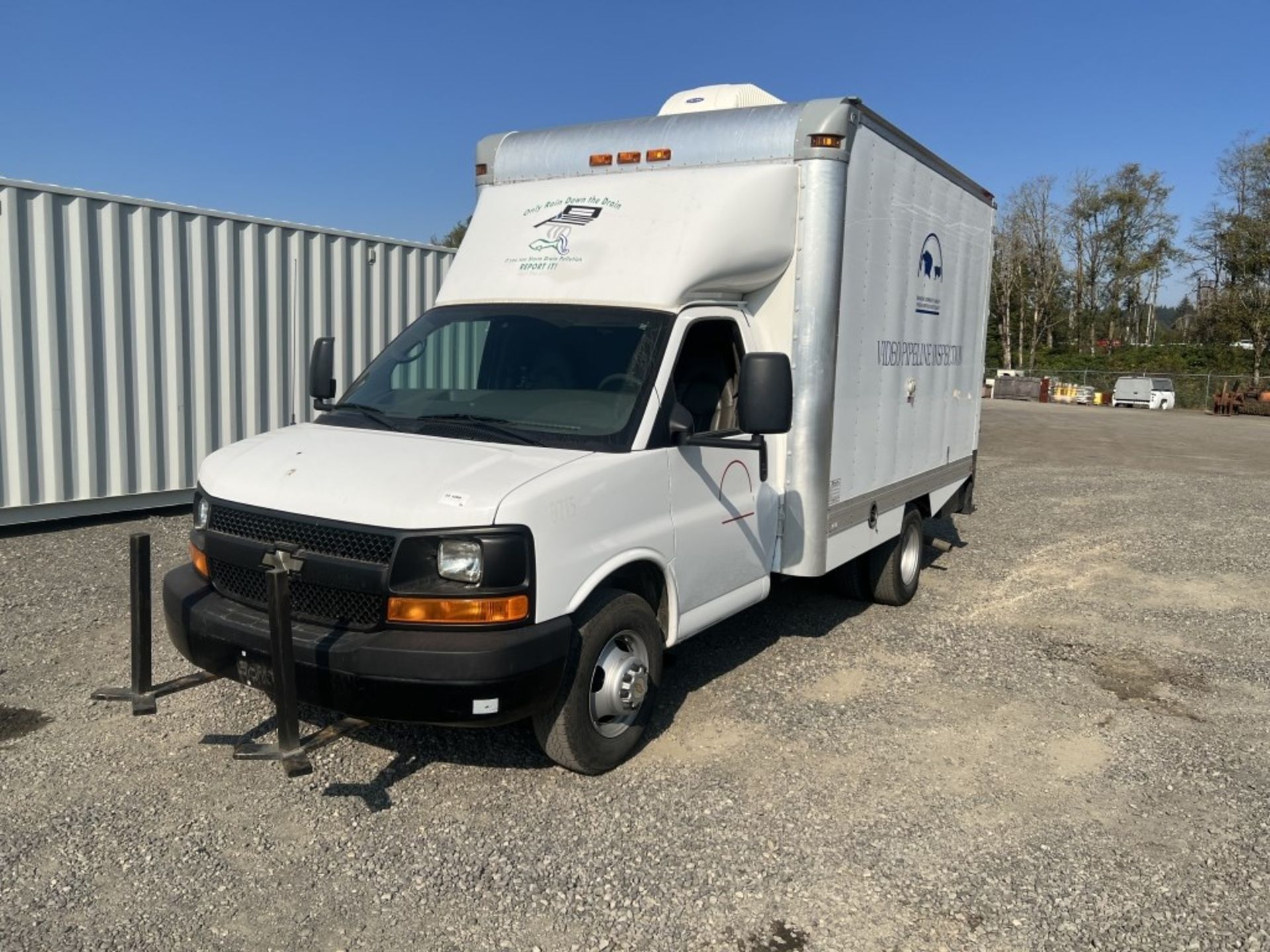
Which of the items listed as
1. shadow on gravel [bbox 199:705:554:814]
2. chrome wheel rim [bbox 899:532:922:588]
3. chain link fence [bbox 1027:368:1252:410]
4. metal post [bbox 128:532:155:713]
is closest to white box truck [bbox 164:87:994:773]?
metal post [bbox 128:532:155:713]

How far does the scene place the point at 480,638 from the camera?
143 inches

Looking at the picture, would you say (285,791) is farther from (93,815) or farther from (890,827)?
(890,827)

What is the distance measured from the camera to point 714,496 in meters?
4.84

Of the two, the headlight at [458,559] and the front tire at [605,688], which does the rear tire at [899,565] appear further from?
the headlight at [458,559]

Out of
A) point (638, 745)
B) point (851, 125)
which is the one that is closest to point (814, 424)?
point (851, 125)

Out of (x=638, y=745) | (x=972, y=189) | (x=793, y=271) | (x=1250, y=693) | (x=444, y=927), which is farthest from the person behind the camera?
(x=972, y=189)

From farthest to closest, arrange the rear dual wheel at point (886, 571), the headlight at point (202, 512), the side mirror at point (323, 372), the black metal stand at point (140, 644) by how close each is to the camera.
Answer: the rear dual wheel at point (886, 571) < the side mirror at point (323, 372) < the headlight at point (202, 512) < the black metal stand at point (140, 644)

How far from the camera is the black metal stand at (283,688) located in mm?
3510

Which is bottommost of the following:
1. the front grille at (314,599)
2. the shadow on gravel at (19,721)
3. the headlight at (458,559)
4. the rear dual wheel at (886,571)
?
the shadow on gravel at (19,721)

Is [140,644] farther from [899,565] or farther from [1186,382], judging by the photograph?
[1186,382]

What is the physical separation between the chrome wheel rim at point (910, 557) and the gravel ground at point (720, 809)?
64 centimetres

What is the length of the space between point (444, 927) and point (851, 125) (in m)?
4.44

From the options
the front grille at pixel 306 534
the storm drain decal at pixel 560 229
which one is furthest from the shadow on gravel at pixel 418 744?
the storm drain decal at pixel 560 229

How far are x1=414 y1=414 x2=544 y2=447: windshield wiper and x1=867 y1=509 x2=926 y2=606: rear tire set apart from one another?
374 cm
